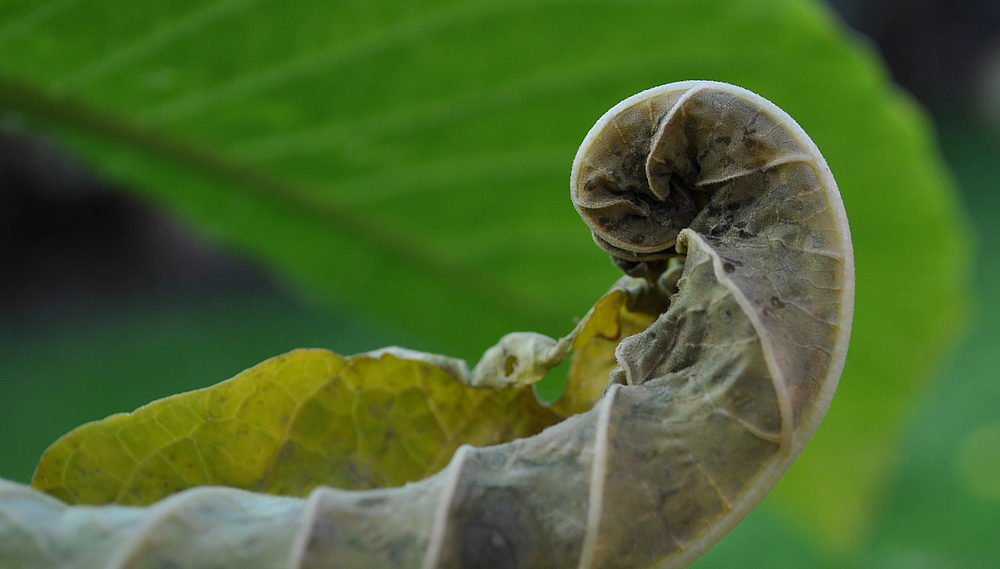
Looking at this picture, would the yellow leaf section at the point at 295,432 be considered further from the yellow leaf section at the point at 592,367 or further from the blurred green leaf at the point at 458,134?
the blurred green leaf at the point at 458,134

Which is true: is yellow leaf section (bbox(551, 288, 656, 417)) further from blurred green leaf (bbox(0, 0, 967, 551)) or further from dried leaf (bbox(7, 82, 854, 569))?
blurred green leaf (bbox(0, 0, 967, 551))

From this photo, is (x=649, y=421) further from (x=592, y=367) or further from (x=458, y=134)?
(x=458, y=134)

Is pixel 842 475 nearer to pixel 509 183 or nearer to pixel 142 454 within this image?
pixel 509 183

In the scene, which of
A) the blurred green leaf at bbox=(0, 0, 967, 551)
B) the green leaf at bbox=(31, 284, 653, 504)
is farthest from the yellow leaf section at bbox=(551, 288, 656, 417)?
the blurred green leaf at bbox=(0, 0, 967, 551)

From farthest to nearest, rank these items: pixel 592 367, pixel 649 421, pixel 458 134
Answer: pixel 458 134, pixel 592 367, pixel 649 421

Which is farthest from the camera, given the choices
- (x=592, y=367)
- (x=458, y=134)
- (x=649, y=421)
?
(x=458, y=134)

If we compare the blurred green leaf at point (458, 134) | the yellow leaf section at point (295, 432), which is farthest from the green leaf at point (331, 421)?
the blurred green leaf at point (458, 134)

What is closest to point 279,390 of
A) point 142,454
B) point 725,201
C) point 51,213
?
point 142,454

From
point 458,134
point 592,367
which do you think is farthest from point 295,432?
point 458,134
